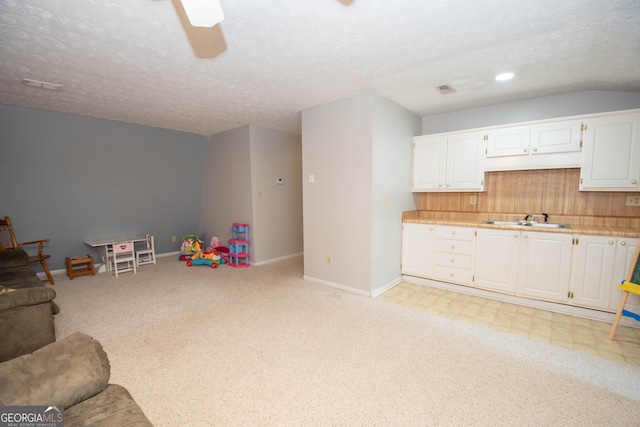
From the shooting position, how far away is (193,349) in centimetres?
236

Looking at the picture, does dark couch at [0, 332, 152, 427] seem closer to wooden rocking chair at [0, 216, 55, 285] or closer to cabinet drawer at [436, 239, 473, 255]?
cabinet drawer at [436, 239, 473, 255]

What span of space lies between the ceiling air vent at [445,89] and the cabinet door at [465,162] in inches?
27.1

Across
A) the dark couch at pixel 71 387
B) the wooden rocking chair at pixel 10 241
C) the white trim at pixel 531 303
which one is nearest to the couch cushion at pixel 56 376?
the dark couch at pixel 71 387

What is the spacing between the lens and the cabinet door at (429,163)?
3852mm

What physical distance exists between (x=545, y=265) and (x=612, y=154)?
1292 millimetres

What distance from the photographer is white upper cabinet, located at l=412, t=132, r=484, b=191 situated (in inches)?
142

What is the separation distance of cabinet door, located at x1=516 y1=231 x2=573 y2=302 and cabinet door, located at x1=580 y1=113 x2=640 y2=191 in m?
0.69

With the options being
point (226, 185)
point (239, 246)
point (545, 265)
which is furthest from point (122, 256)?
point (545, 265)

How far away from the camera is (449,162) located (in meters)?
3.79

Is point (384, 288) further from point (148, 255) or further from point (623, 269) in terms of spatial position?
point (148, 255)

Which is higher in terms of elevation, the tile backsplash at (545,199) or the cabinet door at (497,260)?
the tile backsplash at (545,199)

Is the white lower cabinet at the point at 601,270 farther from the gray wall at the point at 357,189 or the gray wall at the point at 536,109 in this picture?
the gray wall at the point at 357,189

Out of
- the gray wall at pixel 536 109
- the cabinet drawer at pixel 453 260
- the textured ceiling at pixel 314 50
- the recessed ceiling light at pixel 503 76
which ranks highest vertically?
the textured ceiling at pixel 314 50

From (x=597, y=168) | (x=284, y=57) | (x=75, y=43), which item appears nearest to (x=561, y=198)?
(x=597, y=168)
